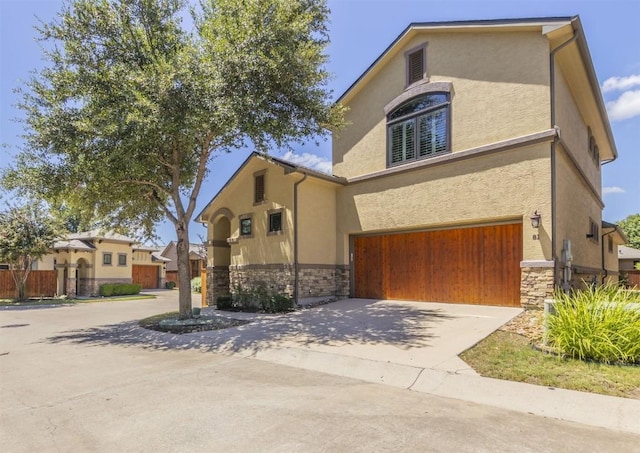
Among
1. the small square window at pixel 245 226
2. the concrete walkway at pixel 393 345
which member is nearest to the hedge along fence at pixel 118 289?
the small square window at pixel 245 226

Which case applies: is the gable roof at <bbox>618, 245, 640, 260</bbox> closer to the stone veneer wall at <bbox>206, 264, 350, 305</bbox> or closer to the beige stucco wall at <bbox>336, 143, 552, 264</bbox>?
the beige stucco wall at <bbox>336, 143, 552, 264</bbox>

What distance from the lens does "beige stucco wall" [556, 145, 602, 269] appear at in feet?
35.7

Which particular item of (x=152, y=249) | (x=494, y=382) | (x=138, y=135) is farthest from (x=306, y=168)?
(x=152, y=249)

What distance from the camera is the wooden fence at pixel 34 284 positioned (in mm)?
25812

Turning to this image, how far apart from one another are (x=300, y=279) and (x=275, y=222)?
2.58 metres

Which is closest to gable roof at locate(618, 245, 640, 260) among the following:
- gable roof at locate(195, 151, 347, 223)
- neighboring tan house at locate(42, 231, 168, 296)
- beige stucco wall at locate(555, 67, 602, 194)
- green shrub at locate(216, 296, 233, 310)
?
beige stucco wall at locate(555, 67, 602, 194)

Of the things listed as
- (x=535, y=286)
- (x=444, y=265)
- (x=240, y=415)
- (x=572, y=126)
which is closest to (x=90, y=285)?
(x=444, y=265)

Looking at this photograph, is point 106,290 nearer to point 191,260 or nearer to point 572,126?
point 191,260

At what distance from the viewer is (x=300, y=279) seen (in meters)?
14.1

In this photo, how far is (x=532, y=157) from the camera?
1073 centimetres

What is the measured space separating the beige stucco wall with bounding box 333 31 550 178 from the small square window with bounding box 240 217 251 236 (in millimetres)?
5249

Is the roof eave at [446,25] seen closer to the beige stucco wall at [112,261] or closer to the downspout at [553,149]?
the downspout at [553,149]

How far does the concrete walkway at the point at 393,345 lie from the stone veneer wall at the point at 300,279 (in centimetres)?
122

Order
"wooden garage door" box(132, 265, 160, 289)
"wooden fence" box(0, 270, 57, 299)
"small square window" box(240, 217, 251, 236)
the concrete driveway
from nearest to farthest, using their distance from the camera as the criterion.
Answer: the concrete driveway < "small square window" box(240, 217, 251, 236) < "wooden fence" box(0, 270, 57, 299) < "wooden garage door" box(132, 265, 160, 289)
